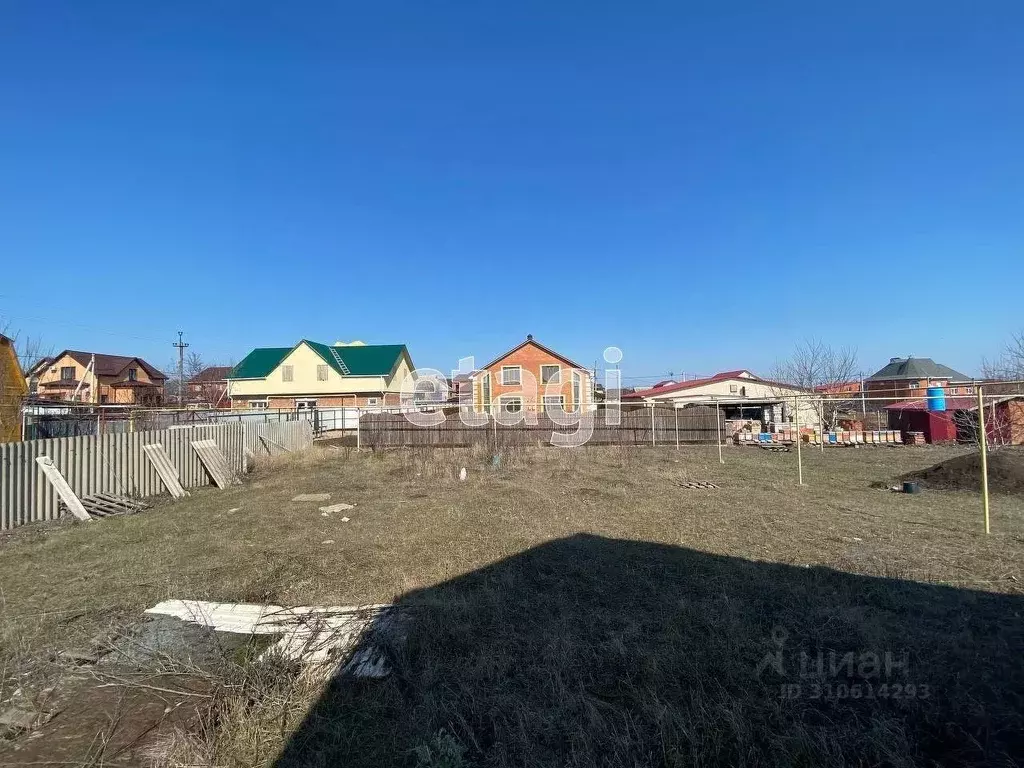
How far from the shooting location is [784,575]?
4.59 meters

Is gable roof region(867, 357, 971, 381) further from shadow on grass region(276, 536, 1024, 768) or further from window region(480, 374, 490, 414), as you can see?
shadow on grass region(276, 536, 1024, 768)

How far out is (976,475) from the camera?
32.9ft

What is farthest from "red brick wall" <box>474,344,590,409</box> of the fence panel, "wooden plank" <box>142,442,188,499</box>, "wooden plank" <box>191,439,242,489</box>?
"wooden plank" <box>142,442,188,499</box>

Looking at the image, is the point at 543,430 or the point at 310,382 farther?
the point at 310,382

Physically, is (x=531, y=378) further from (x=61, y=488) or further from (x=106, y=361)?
(x=106, y=361)

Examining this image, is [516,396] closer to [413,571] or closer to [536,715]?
[413,571]

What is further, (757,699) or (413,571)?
(413,571)

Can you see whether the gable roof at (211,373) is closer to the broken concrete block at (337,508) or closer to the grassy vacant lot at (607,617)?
the grassy vacant lot at (607,617)

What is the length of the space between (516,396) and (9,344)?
69.3 feet

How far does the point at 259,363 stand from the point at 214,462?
32139mm

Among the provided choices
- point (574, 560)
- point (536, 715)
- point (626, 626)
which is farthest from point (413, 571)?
point (536, 715)

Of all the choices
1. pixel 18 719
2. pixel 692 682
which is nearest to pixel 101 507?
pixel 18 719

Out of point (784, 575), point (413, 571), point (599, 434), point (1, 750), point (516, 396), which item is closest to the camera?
point (1, 750)

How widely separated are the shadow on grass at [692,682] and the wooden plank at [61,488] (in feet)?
23.4
